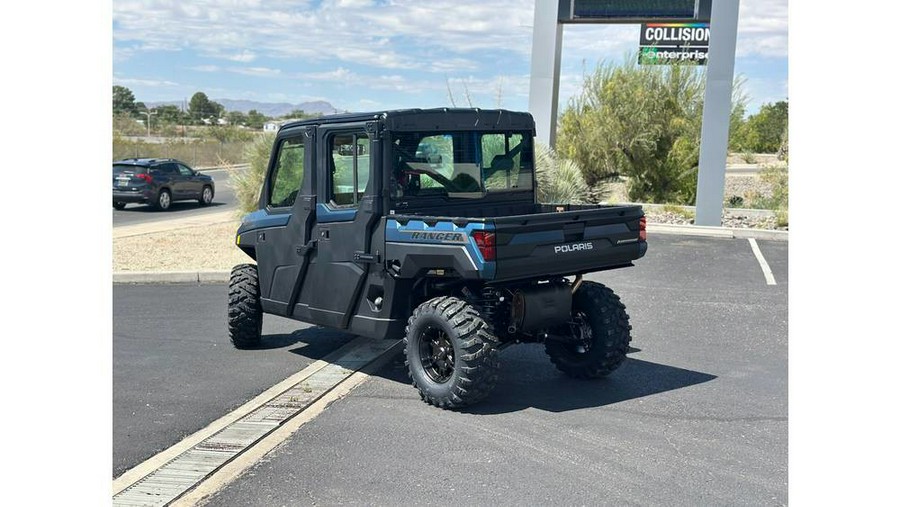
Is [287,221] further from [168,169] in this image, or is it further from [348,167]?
[168,169]

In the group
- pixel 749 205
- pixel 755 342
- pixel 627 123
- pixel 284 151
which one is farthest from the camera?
pixel 627 123

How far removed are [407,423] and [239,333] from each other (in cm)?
295

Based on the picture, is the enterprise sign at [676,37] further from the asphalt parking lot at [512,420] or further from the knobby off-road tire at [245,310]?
the knobby off-road tire at [245,310]

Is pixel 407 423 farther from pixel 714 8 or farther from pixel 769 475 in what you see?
pixel 714 8

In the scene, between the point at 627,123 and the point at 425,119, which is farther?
the point at 627,123

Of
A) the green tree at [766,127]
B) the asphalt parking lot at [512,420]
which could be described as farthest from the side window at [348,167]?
the green tree at [766,127]

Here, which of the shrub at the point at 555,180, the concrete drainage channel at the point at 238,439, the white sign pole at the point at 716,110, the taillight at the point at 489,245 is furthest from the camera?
the white sign pole at the point at 716,110

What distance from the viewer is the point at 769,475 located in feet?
18.8

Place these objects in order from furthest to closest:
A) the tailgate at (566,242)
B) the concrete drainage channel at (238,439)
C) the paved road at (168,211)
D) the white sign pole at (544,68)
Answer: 1. the paved road at (168,211)
2. the white sign pole at (544,68)
3. the tailgate at (566,242)
4. the concrete drainage channel at (238,439)

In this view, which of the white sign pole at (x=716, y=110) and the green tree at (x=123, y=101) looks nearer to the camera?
the white sign pole at (x=716, y=110)

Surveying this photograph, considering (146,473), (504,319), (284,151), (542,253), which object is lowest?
(146,473)

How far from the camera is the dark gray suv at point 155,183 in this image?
26812mm

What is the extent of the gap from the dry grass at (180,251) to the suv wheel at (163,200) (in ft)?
28.2

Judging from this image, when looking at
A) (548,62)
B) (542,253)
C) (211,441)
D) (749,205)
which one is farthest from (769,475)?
(749,205)
